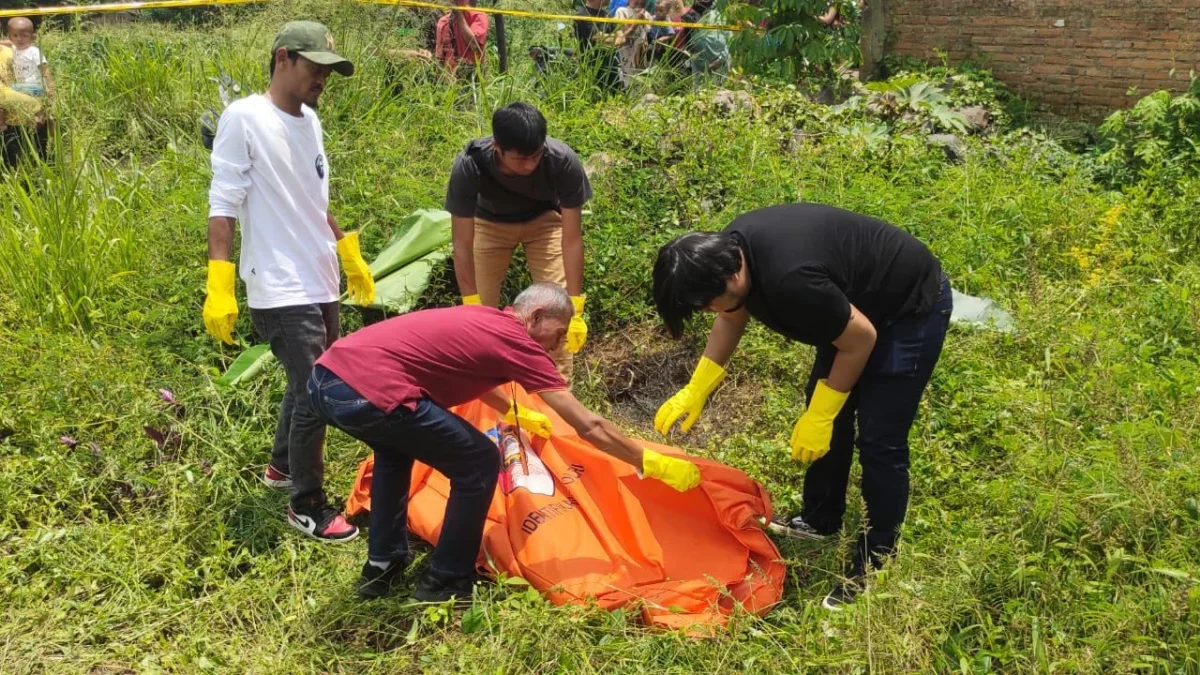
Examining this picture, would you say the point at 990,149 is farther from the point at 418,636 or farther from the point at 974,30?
the point at 418,636

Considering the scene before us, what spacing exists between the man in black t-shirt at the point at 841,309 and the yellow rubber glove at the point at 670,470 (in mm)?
304

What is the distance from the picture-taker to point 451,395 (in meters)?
2.98

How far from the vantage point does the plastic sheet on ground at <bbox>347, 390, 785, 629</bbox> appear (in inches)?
119

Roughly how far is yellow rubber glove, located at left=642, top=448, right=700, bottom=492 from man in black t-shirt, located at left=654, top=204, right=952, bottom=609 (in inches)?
12.0

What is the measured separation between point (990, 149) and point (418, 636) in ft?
15.3

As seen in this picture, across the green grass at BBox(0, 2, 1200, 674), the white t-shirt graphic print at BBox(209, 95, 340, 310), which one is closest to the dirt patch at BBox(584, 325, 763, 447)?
the green grass at BBox(0, 2, 1200, 674)

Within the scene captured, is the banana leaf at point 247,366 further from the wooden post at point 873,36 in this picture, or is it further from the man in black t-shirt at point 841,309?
the wooden post at point 873,36

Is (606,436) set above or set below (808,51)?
below

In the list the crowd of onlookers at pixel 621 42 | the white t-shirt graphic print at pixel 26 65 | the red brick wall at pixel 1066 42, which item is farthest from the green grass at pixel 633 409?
the red brick wall at pixel 1066 42

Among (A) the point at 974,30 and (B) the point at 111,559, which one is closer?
(B) the point at 111,559

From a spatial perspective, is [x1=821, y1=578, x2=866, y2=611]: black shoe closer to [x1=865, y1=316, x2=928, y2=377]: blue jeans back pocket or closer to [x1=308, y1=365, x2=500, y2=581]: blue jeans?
[x1=865, y1=316, x2=928, y2=377]: blue jeans back pocket

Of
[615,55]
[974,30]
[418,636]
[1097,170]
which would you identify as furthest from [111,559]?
[974,30]

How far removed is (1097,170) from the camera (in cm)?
613

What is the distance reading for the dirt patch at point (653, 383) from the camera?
4.24 metres
